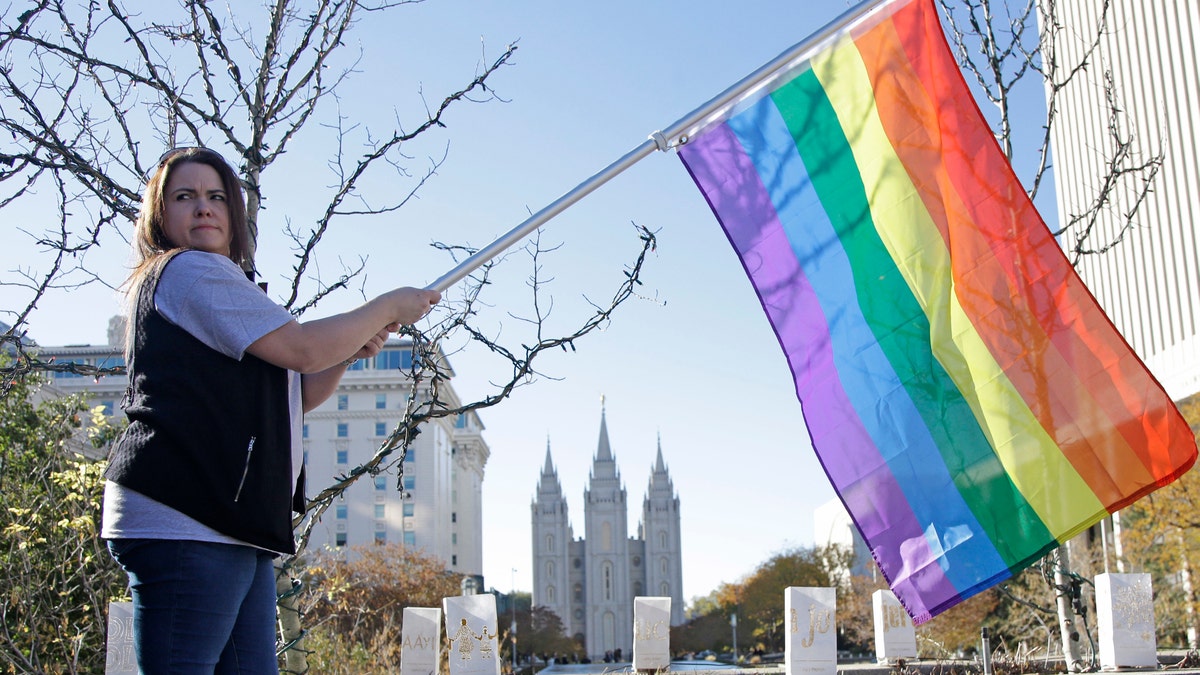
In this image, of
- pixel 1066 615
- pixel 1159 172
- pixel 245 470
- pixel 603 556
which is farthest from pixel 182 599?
pixel 603 556

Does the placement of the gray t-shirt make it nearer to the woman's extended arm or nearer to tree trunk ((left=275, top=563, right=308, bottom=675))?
the woman's extended arm

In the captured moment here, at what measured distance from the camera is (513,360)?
6.39 m

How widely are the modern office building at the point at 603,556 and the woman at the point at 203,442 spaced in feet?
501

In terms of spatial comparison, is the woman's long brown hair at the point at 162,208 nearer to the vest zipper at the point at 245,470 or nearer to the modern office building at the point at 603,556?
the vest zipper at the point at 245,470

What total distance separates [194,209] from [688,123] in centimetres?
238

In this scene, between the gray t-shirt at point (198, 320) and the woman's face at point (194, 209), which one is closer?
the gray t-shirt at point (198, 320)

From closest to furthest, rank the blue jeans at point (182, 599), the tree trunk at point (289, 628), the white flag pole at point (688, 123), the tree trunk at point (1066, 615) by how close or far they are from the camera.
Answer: the blue jeans at point (182, 599), the white flag pole at point (688, 123), the tree trunk at point (289, 628), the tree trunk at point (1066, 615)

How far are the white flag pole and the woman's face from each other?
1164 mm

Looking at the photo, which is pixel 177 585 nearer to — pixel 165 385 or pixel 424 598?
pixel 165 385

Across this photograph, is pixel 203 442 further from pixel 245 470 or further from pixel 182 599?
pixel 182 599

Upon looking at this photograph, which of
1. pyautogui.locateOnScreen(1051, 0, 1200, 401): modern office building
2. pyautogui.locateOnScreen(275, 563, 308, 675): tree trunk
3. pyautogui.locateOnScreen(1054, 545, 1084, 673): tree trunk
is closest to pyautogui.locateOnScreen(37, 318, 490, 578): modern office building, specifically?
pyautogui.locateOnScreen(1051, 0, 1200, 401): modern office building

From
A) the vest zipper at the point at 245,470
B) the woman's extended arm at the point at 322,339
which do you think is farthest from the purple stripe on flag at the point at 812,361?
the vest zipper at the point at 245,470

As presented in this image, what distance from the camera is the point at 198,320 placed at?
2553mm

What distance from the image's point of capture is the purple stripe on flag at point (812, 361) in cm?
473
